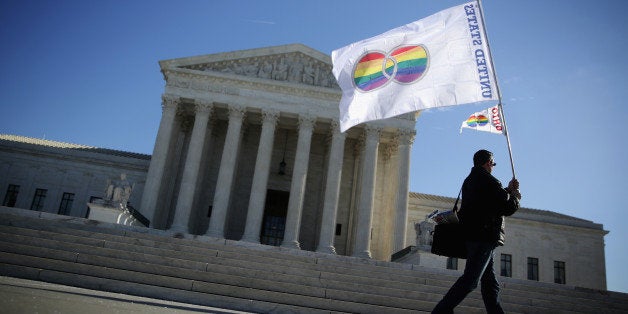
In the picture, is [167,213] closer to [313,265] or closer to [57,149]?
[57,149]

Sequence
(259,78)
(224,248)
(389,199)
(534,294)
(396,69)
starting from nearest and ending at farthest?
(396,69)
(534,294)
(224,248)
(259,78)
(389,199)

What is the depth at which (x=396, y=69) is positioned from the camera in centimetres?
935

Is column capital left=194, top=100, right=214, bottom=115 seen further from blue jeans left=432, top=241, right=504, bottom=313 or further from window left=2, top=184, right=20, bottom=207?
blue jeans left=432, top=241, right=504, bottom=313

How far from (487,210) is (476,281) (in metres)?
0.94

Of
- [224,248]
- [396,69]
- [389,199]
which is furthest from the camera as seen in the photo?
[389,199]

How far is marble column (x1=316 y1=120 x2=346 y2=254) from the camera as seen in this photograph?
26312 mm

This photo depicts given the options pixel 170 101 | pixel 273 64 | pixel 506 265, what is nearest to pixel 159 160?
pixel 170 101

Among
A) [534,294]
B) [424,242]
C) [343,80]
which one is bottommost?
[534,294]

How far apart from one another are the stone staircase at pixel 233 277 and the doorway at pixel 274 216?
1498cm

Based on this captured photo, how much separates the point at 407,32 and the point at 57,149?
33.1 meters

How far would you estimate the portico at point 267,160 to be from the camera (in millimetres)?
26703

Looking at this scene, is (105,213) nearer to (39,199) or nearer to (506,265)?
(39,199)

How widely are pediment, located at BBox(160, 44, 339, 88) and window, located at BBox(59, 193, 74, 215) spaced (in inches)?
522

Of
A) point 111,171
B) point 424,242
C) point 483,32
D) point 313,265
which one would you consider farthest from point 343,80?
point 111,171
